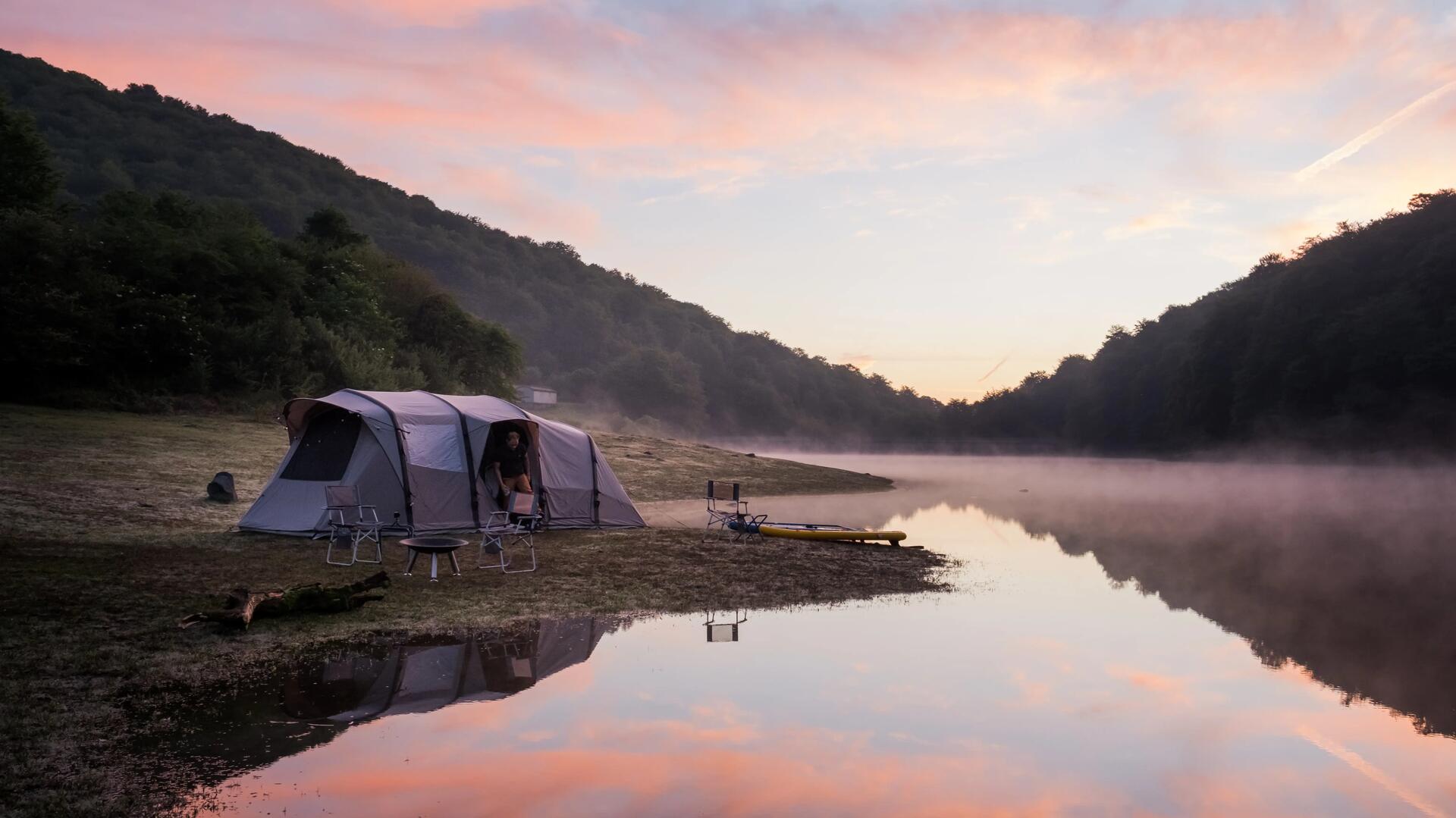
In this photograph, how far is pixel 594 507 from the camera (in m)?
20.0

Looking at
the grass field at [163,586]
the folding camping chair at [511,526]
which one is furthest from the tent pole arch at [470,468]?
the grass field at [163,586]

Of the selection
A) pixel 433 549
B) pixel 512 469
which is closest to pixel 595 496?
pixel 512 469

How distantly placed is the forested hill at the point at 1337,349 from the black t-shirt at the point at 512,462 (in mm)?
54493

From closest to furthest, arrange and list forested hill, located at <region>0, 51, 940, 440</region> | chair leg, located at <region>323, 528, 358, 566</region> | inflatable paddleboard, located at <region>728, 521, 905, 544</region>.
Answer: chair leg, located at <region>323, 528, 358, 566</region> < inflatable paddleboard, located at <region>728, 521, 905, 544</region> < forested hill, located at <region>0, 51, 940, 440</region>

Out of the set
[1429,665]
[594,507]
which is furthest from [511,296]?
[1429,665]

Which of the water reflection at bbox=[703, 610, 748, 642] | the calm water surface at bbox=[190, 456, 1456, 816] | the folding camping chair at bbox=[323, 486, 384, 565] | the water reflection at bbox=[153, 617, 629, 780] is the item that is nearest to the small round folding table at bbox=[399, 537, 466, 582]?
the folding camping chair at bbox=[323, 486, 384, 565]

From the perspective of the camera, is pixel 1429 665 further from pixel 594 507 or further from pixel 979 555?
pixel 594 507

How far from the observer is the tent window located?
1697 centimetres

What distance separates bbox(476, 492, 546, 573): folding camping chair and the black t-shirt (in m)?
0.50

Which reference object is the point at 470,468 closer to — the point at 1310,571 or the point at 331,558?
the point at 331,558

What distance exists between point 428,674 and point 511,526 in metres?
6.89

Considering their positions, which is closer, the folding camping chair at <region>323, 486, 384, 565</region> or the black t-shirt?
the folding camping chair at <region>323, 486, 384, 565</region>

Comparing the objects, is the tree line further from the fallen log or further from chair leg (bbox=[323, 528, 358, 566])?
the fallen log

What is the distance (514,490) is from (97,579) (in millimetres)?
7497
